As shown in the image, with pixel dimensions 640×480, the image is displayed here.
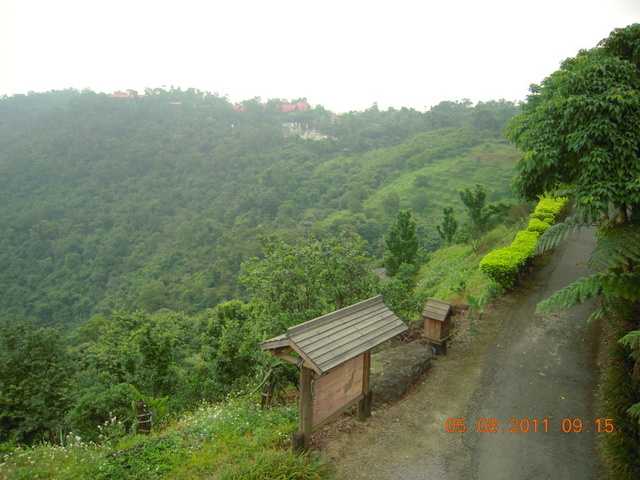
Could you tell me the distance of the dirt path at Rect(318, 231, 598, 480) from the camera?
17.3 feet

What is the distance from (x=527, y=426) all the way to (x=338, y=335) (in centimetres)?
350

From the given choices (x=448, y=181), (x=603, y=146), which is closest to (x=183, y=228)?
(x=448, y=181)

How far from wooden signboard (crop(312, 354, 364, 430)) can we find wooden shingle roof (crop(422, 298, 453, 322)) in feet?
8.76

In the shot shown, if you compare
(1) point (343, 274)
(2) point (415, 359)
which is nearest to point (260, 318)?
(1) point (343, 274)

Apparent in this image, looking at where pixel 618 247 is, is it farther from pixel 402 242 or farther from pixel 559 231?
pixel 402 242

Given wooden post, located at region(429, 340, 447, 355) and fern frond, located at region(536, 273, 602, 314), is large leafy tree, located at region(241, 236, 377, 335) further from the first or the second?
fern frond, located at region(536, 273, 602, 314)

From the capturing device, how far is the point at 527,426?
19.8ft

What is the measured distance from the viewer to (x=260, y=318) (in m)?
8.19

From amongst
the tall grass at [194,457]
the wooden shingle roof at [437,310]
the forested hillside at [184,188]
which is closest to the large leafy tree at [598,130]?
the wooden shingle roof at [437,310]

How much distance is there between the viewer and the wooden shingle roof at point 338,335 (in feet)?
15.7

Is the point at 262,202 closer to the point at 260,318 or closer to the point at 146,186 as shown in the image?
the point at 146,186

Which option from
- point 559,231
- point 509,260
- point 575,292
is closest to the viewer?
point 575,292

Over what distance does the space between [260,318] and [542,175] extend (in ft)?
19.9

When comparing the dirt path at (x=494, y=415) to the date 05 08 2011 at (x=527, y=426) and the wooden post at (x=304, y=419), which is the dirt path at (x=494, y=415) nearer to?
the date 05 08 2011 at (x=527, y=426)
